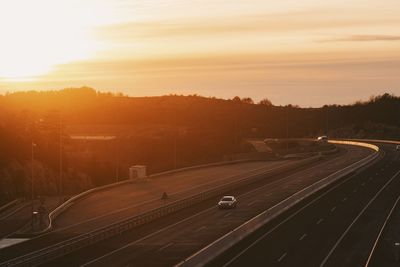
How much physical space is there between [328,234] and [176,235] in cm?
1010

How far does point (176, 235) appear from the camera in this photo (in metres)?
46.8

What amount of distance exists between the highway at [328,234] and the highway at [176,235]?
2652mm

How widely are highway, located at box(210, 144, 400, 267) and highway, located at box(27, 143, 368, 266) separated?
8.70 ft

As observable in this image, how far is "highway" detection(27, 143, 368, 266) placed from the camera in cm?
3872

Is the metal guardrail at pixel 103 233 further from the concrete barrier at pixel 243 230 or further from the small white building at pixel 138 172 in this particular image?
the small white building at pixel 138 172

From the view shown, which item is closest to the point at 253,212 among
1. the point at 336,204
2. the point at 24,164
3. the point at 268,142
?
the point at 336,204

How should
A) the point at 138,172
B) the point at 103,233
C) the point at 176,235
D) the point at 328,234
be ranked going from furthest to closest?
the point at 138,172 → the point at 328,234 → the point at 176,235 → the point at 103,233

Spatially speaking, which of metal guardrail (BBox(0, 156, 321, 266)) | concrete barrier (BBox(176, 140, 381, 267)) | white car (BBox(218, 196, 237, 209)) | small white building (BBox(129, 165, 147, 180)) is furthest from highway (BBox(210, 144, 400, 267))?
small white building (BBox(129, 165, 147, 180))

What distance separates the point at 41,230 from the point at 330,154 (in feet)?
276

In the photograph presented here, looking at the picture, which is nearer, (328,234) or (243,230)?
(243,230)

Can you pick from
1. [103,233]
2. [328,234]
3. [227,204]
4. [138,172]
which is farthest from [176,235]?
[138,172]

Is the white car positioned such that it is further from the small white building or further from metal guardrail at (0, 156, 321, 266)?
the small white building

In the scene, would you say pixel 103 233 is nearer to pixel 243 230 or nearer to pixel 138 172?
pixel 243 230

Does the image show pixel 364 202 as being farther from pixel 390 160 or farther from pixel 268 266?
pixel 390 160
